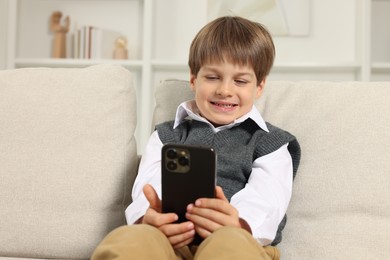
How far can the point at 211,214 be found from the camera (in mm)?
1030

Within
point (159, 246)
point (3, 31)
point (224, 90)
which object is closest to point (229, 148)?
point (224, 90)

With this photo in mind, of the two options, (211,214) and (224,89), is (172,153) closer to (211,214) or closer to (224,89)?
(211,214)

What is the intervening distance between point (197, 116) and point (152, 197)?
12.7 inches

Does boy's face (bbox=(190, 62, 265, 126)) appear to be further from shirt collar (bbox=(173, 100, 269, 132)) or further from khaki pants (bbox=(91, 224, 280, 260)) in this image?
khaki pants (bbox=(91, 224, 280, 260))

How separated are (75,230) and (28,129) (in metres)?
0.29

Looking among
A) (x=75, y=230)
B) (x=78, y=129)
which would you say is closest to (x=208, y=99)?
(x=78, y=129)

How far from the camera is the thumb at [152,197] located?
3.54 feet

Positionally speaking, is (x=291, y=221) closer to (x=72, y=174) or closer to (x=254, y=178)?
(x=254, y=178)

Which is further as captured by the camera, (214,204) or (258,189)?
(258,189)

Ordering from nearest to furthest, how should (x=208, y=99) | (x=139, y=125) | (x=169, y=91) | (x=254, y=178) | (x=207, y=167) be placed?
(x=207, y=167), (x=254, y=178), (x=208, y=99), (x=169, y=91), (x=139, y=125)

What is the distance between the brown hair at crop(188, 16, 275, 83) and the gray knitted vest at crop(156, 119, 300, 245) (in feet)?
0.47

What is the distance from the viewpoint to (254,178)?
4.02 feet

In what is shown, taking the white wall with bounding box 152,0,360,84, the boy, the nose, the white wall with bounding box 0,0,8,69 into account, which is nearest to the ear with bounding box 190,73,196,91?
the boy

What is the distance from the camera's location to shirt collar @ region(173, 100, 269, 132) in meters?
1.32
